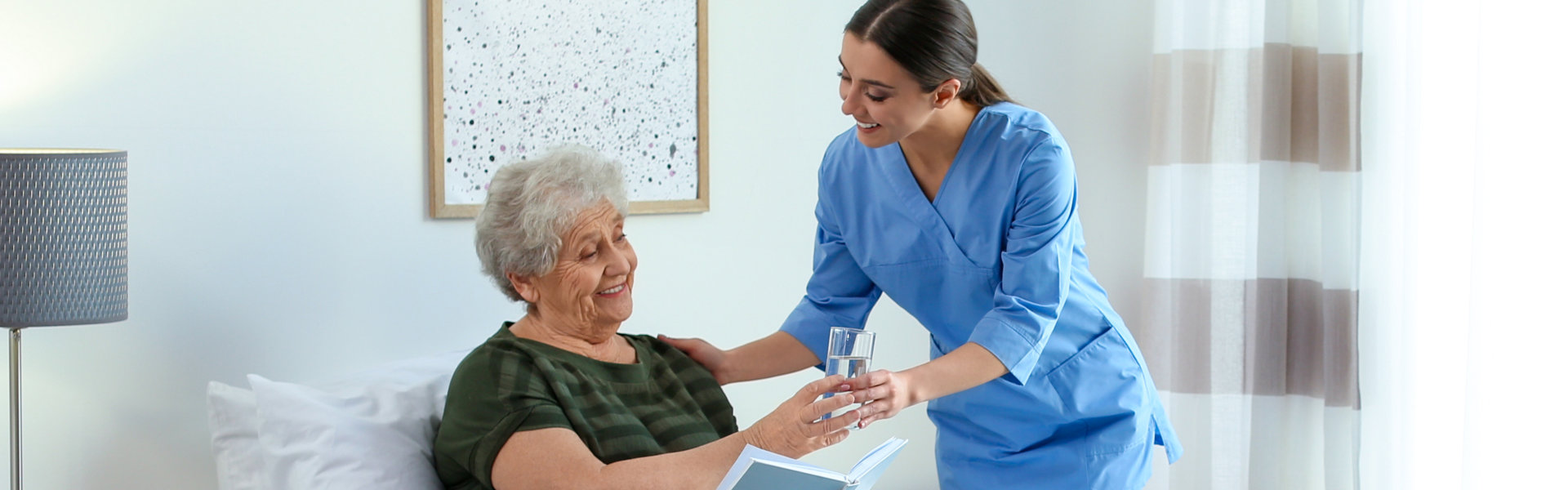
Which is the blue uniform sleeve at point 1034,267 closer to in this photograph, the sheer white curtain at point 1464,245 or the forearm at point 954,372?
the forearm at point 954,372

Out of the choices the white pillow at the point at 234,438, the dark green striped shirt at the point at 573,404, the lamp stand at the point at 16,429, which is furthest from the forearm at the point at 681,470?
the lamp stand at the point at 16,429

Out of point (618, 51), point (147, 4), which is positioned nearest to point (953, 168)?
point (618, 51)

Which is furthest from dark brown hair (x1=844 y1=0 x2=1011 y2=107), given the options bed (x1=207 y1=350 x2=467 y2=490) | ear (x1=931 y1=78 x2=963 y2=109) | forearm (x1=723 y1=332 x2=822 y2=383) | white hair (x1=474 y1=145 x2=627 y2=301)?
bed (x1=207 y1=350 x2=467 y2=490)

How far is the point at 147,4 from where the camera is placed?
1.74 metres

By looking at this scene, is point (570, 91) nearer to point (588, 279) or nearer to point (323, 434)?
point (588, 279)

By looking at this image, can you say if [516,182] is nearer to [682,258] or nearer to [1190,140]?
[682,258]

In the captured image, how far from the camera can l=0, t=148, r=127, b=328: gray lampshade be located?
4.66 ft

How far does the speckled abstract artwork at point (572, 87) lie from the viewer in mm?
2076

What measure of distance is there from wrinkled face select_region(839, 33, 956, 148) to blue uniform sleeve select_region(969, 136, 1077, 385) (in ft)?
0.57

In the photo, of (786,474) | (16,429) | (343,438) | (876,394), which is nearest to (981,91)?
(876,394)

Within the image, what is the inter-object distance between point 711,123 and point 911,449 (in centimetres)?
98

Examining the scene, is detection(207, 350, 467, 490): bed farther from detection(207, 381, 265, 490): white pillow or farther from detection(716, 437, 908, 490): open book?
detection(716, 437, 908, 490): open book

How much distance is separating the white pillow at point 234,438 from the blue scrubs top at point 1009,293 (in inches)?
34.9

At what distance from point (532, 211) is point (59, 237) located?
0.57 meters
